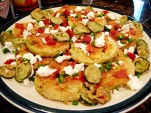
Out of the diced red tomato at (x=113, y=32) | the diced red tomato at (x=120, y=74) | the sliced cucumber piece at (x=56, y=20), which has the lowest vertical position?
the diced red tomato at (x=113, y=32)

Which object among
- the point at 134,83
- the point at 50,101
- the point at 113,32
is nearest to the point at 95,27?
the point at 113,32

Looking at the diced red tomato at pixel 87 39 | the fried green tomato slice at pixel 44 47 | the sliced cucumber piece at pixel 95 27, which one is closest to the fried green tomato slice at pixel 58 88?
the fried green tomato slice at pixel 44 47

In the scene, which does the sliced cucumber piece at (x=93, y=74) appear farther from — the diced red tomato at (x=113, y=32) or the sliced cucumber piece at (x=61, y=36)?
the diced red tomato at (x=113, y=32)

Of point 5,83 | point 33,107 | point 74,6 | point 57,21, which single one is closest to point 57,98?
point 33,107

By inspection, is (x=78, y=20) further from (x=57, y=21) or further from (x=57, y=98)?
(x=57, y=98)

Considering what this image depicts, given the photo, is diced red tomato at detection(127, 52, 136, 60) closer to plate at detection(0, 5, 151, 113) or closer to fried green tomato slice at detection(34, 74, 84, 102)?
plate at detection(0, 5, 151, 113)

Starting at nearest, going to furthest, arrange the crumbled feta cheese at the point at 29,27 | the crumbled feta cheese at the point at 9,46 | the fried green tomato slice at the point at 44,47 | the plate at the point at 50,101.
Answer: the plate at the point at 50,101 < the fried green tomato slice at the point at 44,47 < the crumbled feta cheese at the point at 9,46 < the crumbled feta cheese at the point at 29,27

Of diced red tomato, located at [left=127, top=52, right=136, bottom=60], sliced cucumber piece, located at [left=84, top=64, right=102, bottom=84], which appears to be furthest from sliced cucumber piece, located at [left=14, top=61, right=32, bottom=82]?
diced red tomato, located at [left=127, top=52, right=136, bottom=60]
